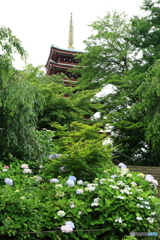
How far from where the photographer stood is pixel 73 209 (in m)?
4.18

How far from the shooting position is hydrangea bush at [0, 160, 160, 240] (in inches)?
150

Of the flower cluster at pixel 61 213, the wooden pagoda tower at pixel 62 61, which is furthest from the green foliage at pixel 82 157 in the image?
the wooden pagoda tower at pixel 62 61

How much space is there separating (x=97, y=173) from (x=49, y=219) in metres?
1.49

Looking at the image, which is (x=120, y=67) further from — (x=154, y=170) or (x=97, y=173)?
(x=97, y=173)

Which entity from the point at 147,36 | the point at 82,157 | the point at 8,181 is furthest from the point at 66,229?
the point at 147,36

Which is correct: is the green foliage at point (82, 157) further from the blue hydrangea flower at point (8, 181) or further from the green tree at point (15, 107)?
the blue hydrangea flower at point (8, 181)

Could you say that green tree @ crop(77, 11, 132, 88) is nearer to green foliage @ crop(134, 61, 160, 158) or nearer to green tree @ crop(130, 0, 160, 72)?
green tree @ crop(130, 0, 160, 72)

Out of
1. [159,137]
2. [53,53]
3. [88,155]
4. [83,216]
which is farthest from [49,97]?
[53,53]

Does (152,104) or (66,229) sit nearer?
(66,229)

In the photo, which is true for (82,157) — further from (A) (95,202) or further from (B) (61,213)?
(B) (61,213)

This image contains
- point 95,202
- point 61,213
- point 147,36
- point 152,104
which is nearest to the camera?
point 61,213

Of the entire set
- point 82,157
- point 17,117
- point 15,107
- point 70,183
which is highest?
point 15,107

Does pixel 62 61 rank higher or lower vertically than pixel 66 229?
higher

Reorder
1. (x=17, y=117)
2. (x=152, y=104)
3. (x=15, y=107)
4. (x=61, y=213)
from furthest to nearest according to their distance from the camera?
(x=152, y=104)
(x=17, y=117)
(x=15, y=107)
(x=61, y=213)
